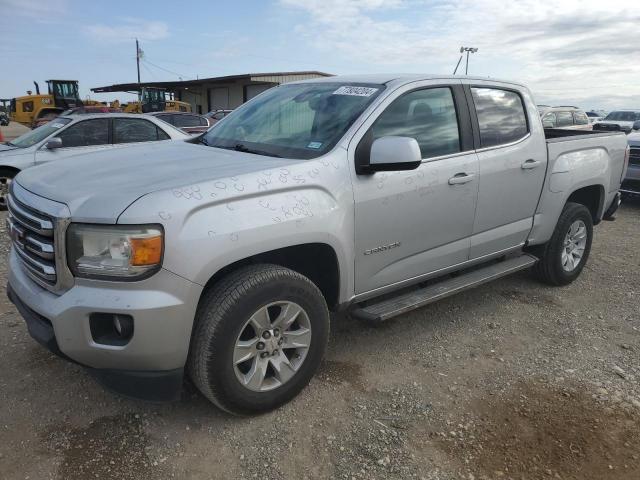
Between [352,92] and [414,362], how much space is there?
186 cm

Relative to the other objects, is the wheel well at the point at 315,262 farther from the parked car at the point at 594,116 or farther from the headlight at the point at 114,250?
the parked car at the point at 594,116

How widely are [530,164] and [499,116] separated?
1.53 feet

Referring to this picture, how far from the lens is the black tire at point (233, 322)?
249 cm

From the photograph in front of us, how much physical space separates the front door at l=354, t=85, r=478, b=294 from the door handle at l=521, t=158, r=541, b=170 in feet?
2.06

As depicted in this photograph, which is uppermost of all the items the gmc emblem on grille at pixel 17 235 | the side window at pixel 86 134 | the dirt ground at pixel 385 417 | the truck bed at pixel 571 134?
the truck bed at pixel 571 134

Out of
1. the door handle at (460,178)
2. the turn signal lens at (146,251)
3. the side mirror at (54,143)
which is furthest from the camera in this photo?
the side mirror at (54,143)

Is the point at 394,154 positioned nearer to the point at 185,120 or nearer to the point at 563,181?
A: the point at 563,181

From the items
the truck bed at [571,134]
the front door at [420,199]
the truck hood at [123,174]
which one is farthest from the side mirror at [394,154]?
the truck bed at [571,134]

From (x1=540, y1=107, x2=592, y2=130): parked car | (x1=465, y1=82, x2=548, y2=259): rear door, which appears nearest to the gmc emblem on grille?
(x1=465, y1=82, x2=548, y2=259): rear door

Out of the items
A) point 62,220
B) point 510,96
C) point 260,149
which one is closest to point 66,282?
point 62,220

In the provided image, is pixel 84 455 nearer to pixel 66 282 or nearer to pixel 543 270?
pixel 66 282

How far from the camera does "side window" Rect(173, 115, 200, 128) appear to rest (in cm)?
1392

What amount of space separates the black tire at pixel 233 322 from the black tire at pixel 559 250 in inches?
111

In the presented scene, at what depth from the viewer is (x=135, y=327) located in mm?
2297
